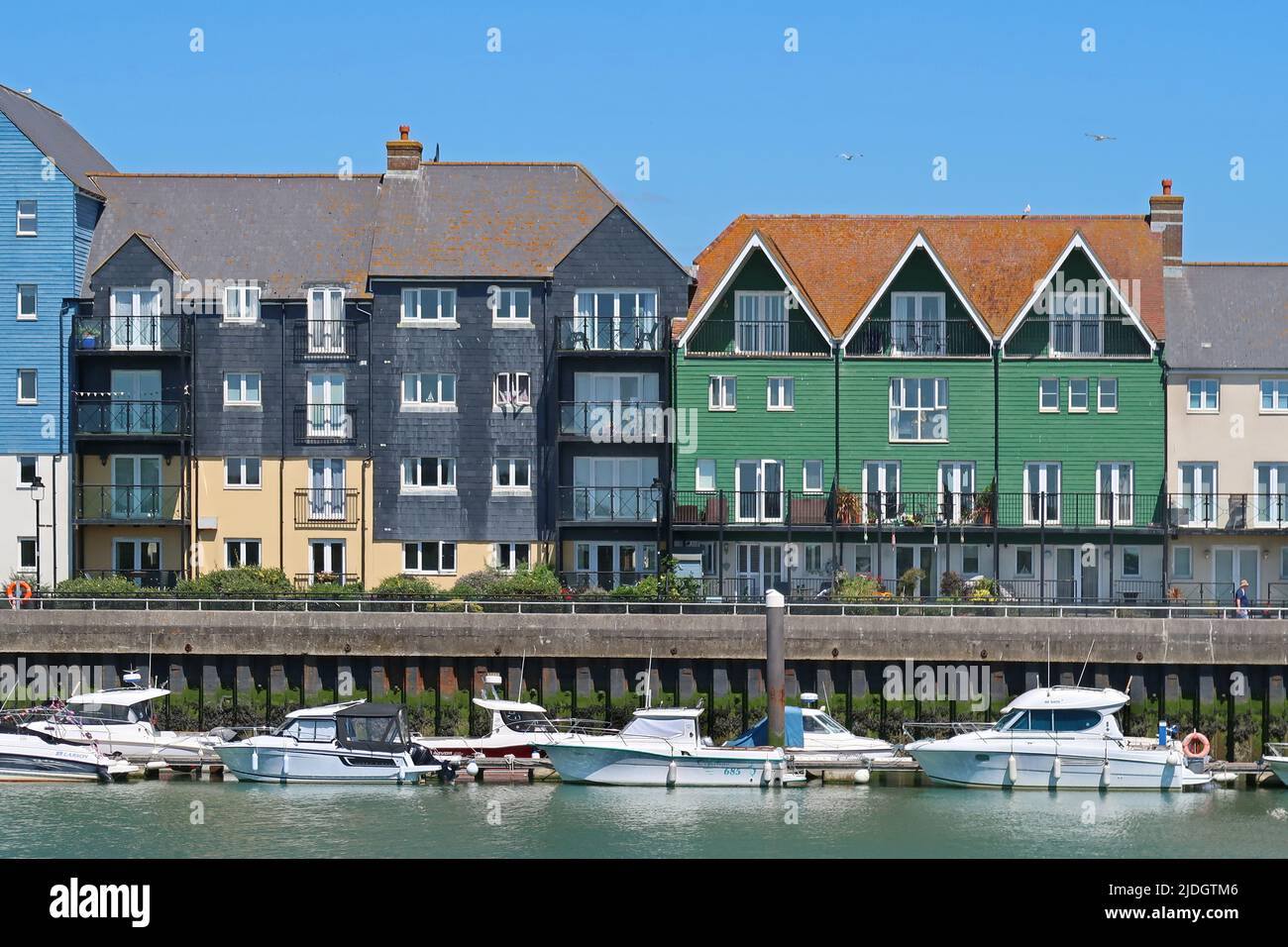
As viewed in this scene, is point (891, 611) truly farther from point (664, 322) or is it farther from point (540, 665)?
point (664, 322)

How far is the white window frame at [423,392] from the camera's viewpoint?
56.1 meters

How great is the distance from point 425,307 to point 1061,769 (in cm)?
2536

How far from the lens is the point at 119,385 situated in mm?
56219

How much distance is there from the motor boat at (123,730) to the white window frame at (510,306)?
17.6 m

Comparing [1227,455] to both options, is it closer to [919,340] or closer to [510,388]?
[919,340]

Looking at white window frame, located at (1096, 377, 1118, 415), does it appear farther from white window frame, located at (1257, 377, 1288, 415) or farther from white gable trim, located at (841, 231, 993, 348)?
white window frame, located at (1257, 377, 1288, 415)

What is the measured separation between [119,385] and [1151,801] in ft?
109

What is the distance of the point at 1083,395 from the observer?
55.7 m

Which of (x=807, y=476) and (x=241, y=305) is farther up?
(x=241, y=305)

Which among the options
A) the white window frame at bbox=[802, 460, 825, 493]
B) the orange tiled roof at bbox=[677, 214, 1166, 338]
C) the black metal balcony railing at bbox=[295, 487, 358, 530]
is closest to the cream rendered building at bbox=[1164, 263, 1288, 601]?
the orange tiled roof at bbox=[677, 214, 1166, 338]

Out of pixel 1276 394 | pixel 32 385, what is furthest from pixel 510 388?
pixel 1276 394

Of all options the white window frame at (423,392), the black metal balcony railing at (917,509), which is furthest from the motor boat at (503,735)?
the white window frame at (423,392)
